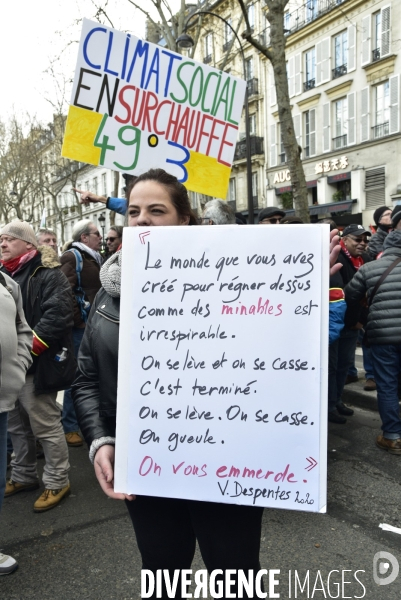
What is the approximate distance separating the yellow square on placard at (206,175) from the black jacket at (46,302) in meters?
1.13

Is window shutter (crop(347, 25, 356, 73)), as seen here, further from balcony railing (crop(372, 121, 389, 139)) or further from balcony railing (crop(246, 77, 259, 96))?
balcony railing (crop(246, 77, 259, 96))

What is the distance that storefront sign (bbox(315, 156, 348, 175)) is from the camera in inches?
865

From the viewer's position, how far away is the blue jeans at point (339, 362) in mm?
4672

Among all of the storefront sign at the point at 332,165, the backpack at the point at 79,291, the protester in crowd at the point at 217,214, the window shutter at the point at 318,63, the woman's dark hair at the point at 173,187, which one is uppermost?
the window shutter at the point at 318,63

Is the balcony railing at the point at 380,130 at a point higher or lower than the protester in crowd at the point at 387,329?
higher

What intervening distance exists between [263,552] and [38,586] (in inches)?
45.7

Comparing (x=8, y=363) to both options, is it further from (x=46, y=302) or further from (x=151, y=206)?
(x=151, y=206)

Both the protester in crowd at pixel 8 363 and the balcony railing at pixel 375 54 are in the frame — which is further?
the balcony railing at pixel 375 54

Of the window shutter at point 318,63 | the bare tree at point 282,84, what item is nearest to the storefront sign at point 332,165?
the window shutter at point 318,63

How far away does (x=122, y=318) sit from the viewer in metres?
1.39

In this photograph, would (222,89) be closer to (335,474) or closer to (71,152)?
(71,152)

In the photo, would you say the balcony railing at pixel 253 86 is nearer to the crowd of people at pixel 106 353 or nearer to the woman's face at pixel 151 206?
the crowd of people at pixel 106 353

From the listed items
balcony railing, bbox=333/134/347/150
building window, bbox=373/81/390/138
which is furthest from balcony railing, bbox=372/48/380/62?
balcony railing, bbox=333/134/347/150

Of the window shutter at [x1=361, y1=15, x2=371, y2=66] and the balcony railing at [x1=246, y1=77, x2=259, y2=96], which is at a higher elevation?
the balcony railing at [x1=246, y1=77, x2=259, y2=96]
